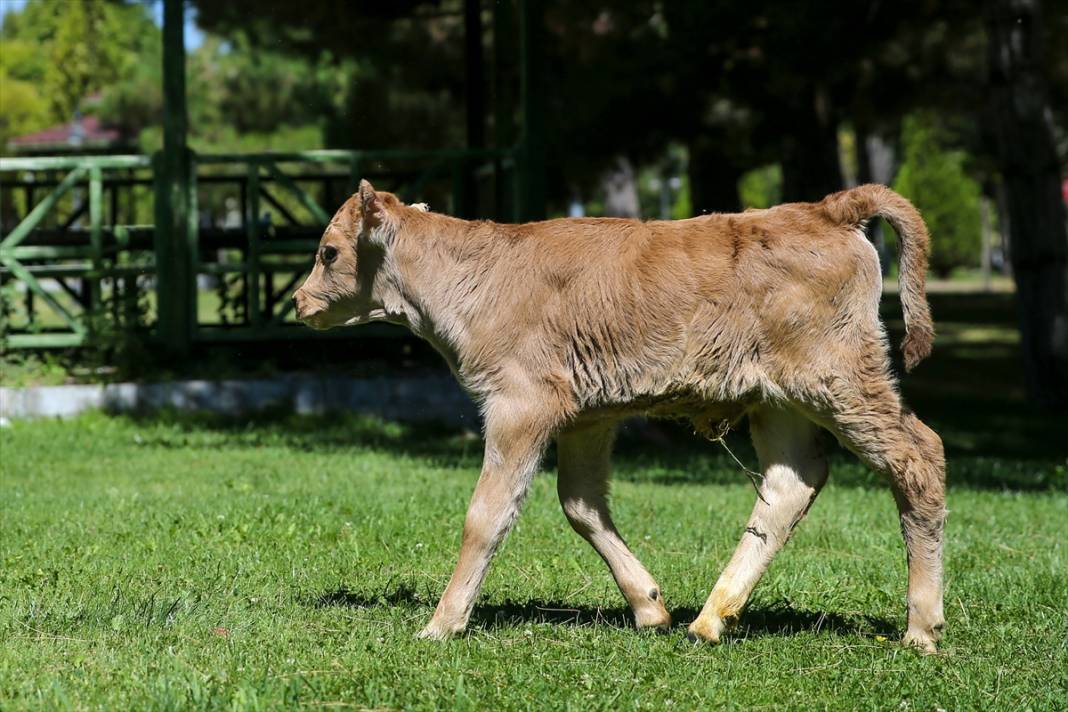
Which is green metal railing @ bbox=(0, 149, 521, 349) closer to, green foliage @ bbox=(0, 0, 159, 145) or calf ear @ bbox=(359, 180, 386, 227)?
calf ear @ bbox=(359, 180, 386, 227)

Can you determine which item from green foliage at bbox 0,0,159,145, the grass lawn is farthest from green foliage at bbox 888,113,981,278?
the grass lawn

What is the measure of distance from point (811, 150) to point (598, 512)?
12.4 m

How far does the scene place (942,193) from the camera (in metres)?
59.6

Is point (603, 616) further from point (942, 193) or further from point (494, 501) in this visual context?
point (942, 193)

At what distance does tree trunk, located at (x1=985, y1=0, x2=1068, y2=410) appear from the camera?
52.1 ft

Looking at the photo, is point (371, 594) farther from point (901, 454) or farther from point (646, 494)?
point (646, 494)

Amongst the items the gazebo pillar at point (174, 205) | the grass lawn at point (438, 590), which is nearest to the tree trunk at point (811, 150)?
the grass lawn at point (438, 590)

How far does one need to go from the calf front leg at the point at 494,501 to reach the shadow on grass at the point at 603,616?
306mm

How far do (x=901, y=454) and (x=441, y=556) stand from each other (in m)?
2.61

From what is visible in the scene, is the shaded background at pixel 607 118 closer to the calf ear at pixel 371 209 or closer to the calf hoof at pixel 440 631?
the calf ear at pixel 371 209

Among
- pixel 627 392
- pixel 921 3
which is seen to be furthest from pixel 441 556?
pixel 921 3

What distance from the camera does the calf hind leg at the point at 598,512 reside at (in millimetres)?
5957

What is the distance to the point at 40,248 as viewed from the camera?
44.4ft

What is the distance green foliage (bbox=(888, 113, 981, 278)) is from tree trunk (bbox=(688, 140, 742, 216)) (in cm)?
3417
